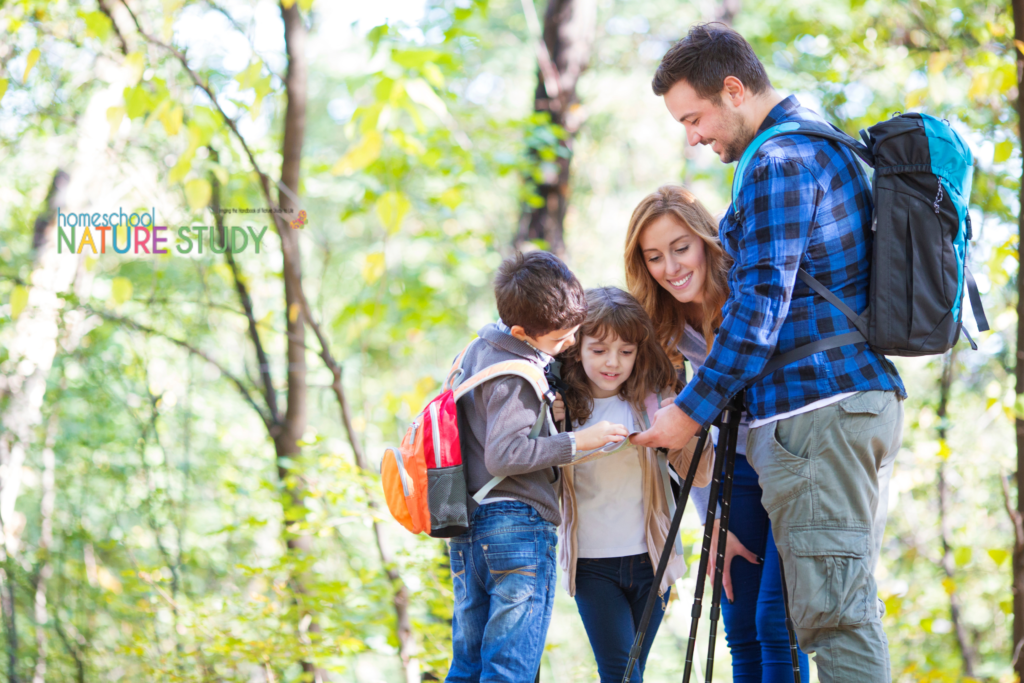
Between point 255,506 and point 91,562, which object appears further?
point 255,506

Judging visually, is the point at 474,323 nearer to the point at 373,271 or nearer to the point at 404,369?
the point at 404,369

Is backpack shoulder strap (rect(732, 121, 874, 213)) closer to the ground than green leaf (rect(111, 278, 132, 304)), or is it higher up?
closer to the ground

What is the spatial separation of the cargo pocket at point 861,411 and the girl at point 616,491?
446mm

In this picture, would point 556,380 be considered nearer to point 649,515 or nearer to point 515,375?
point 515,375

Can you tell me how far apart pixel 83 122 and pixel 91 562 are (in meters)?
2.73

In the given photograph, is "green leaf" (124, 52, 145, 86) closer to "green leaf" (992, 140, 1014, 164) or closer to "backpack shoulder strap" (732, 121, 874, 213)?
"backpack shoulder strap" (732, 121, 874, 213)

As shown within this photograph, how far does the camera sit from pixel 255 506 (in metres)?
6.59

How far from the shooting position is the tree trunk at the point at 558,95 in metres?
4.19

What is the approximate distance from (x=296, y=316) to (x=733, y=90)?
237 cm

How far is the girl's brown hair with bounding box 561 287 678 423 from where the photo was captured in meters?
1.84

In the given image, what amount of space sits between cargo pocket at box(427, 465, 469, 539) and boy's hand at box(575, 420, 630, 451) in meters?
0.28

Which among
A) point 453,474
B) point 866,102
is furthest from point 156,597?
point 866,102

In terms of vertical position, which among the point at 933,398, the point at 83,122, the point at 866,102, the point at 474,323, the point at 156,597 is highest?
the point at 866,102

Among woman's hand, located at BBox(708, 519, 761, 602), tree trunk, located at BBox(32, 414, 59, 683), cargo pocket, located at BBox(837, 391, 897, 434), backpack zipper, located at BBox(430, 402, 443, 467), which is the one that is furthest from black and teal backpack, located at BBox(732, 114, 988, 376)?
tree trunk, located at BBox(32, 414, 59, 683)
